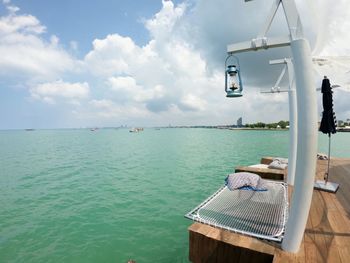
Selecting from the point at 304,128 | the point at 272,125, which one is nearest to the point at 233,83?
the point at 304,128

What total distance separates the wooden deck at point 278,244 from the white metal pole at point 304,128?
68 centimetres

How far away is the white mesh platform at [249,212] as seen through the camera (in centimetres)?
457

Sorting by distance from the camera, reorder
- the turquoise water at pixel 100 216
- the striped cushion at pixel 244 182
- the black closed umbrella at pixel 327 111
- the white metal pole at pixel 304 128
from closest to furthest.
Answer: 1. the white metal pole at pixel 304 128
2. the black closed umbrella at pixel 327 111
3. the striped cushion at pixel 244 182
4. the turquoise water at pixel 100 216

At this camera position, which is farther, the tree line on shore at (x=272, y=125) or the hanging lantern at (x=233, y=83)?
the tree line on shore at (x=272, y=125)

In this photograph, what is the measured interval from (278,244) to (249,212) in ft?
4.71

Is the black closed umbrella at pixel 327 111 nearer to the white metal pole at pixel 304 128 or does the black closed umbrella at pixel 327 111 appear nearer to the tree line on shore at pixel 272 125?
the white metal pole at pixel 304 128

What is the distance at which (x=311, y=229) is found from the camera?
15.0ft

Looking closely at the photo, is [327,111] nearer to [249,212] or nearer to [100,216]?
[249,212]

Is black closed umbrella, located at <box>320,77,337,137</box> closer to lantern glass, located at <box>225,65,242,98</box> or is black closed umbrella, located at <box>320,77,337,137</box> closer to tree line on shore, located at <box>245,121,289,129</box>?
lantern glass, located at <box>225,65,242,98</box>

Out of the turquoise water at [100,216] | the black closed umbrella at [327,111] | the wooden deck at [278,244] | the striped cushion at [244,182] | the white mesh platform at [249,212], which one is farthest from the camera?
the turquoise water at [100,216]

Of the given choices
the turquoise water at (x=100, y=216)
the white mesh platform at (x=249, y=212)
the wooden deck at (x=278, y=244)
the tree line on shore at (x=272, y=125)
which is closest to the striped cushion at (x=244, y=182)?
the white mesh platform at (x=249, y=212)

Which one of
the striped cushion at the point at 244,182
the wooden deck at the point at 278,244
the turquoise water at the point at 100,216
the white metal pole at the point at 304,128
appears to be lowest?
the turquoise water at the point at 100,216

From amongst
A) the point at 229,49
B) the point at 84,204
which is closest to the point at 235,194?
the point at 229,49

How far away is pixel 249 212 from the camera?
547 centimetres
